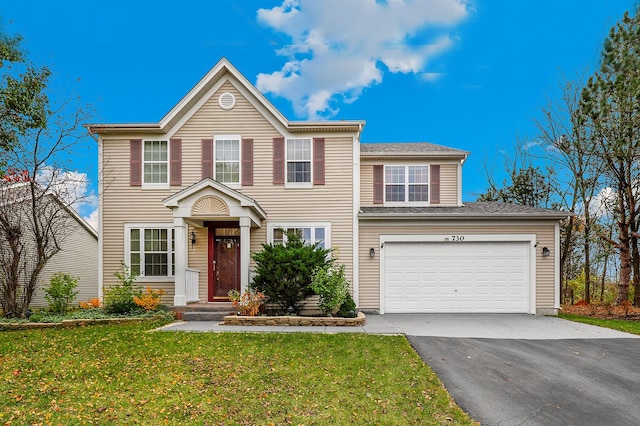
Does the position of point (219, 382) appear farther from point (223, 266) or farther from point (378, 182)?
point (378, 182)

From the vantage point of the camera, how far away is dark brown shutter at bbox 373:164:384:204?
1378cm

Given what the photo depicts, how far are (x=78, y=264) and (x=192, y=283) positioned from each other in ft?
29.4

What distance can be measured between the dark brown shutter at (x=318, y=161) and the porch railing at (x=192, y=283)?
15.6 ft

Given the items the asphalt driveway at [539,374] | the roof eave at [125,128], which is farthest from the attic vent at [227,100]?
the asphalt driveway at [539,374]

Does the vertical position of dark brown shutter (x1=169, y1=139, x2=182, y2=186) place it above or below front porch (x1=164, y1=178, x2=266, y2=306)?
above

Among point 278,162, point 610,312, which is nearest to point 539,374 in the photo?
point 278,162

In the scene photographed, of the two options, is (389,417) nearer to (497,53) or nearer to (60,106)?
(60,106)

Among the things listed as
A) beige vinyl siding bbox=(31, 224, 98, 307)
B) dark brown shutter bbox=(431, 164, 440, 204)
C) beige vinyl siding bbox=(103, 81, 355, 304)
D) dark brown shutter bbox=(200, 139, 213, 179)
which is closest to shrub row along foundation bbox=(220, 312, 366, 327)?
beige vinyl siding bbox=(103, 81, 355, 304)

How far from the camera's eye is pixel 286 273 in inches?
411

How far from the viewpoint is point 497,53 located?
1819 cm

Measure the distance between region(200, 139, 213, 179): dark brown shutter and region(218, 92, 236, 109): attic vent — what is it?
1.24 metres

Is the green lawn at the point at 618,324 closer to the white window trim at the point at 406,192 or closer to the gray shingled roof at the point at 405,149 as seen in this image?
the white window trim at the point at 406,192

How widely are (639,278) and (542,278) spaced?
5585mm

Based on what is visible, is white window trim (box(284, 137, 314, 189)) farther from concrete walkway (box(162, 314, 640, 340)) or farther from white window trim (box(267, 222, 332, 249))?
concrete walkway (box(162, 314, 640, 340))
